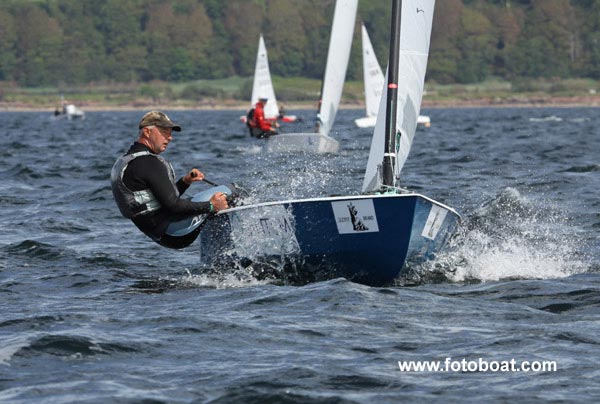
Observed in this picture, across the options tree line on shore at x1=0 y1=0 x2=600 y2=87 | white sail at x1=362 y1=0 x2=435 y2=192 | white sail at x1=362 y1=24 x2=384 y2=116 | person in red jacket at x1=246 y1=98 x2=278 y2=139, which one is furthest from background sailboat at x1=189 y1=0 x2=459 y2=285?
tree line on shore at x1=0 y1=0 x2=600 y2=87

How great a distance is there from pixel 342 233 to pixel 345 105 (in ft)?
466

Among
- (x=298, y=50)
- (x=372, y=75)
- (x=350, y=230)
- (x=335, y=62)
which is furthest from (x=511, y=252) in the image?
(x=298, y=50)

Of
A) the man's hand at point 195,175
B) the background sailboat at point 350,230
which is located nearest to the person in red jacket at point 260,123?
the background sailboat at point 350,230

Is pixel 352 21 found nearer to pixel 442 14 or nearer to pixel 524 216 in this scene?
Result: pixel 524 216

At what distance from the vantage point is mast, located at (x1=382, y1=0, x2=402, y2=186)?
35.1 ft

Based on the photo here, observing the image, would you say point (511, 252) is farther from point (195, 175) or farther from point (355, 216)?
point (195, 175)

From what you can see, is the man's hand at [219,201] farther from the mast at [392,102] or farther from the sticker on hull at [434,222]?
the sticker on hull at [434,222]

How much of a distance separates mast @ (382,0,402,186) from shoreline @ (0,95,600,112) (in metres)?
127

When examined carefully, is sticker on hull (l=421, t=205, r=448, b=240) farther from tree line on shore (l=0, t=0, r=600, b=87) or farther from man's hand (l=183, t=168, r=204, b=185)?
tree line on shore (l=0, t=0, r=600, b=87)

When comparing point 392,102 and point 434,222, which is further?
point 392,102

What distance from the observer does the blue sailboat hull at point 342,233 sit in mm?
9641

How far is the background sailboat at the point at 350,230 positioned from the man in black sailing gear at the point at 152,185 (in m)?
0.31

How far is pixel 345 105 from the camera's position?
496 feet

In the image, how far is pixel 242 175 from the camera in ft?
75.8
